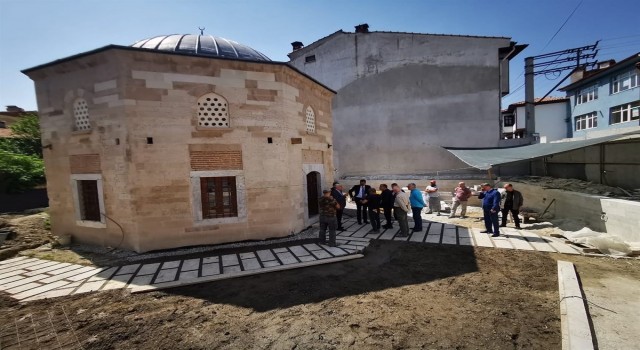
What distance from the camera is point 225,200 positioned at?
812 centimetres

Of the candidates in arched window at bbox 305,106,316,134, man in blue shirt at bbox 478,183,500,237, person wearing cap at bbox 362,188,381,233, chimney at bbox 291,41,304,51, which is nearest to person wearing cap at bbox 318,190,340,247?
person wearing cap at bbox 362,188,381,233

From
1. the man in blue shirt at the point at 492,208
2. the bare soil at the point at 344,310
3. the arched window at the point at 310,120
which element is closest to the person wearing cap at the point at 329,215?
the bare soil at the point at 344,310

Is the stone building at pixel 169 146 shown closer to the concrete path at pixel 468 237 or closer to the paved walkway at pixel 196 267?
the paved walkway at pixel 196 267

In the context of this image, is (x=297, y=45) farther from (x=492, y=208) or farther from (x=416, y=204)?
(x=492, y=208)

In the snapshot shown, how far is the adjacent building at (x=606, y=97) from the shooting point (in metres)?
18.1

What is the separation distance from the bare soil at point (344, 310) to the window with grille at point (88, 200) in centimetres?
343

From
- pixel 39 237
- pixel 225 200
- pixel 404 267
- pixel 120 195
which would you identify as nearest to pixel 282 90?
pixel 225 200

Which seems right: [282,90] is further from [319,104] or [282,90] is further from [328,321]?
[328,321]

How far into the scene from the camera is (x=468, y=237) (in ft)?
26.6

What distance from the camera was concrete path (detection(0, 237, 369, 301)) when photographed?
18.3 ft

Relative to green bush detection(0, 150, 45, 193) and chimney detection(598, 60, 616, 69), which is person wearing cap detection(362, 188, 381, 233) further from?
chimney detection(598, 60, 616, 69)

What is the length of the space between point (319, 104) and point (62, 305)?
9114 millimetres

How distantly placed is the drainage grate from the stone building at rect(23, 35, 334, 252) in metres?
2.89

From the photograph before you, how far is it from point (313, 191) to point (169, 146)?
5031mm
